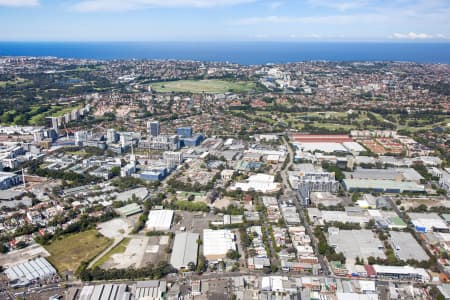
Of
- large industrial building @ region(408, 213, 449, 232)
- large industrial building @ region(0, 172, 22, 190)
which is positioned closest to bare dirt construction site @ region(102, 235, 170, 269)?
large industrial building @ region(0, 172, 22, 190)

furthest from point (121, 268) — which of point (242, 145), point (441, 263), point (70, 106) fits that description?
point (70, 106)

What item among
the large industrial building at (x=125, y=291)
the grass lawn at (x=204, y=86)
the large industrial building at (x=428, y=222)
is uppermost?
the grass lawn at (x=204, y=86)

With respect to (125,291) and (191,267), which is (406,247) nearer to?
(191,267)

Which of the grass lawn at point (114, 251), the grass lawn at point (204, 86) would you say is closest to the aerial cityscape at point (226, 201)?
the grass lawn at point (114, 251)

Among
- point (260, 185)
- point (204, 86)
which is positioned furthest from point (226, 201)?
point (204, 86)

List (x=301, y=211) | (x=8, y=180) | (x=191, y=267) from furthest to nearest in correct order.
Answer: (x=8, y=180)
(x=301, y=211)
(x=191, y=267)

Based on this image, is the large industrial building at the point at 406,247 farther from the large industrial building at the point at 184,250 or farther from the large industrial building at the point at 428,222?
the large industrial building at the point at 184,250

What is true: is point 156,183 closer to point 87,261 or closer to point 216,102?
point 87,261
